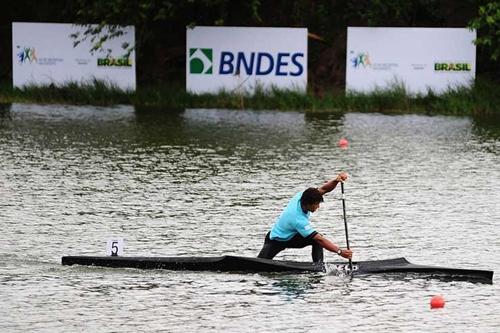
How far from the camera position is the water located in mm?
20141

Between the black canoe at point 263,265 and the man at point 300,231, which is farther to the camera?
the black canoe at point 263,265

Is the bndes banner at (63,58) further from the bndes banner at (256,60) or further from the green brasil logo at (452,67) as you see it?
the green brasil logo at (452,67)

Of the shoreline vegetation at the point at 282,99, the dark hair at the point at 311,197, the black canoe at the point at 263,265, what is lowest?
the black canoe at the point at 263,265

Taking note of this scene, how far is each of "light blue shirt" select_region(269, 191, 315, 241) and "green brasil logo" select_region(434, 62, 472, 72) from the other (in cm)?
2535

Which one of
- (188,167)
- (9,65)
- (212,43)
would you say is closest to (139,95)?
(212,43)

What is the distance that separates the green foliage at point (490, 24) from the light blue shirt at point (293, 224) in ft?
82.2

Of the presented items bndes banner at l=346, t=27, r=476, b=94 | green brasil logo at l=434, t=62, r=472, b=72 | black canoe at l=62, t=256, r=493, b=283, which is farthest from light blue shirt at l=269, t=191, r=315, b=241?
green brasil logo at l=434, t=62, r=472, b=72

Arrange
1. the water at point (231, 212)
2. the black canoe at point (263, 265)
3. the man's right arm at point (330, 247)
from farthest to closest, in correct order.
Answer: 1. the black canoe at point (263, 265)
2. the man's right arm at point (330, 247)
3. the water at point (231, 212)

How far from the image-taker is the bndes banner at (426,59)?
46438mm

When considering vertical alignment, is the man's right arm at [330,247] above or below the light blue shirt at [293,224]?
below

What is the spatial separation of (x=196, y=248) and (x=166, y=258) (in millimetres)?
2246

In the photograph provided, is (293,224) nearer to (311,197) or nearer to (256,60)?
(311,197)

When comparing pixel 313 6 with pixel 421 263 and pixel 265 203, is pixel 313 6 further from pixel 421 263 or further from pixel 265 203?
pixel 421 263

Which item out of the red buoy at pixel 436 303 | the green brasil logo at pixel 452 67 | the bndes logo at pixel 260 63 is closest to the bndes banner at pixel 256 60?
the bndes logo at pixel 260 63
